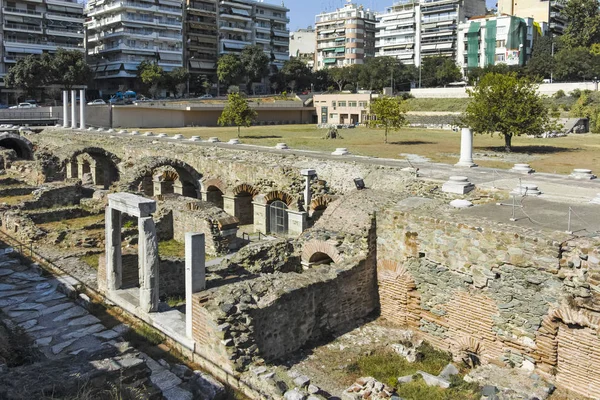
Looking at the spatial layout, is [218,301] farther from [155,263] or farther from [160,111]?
[160,111]

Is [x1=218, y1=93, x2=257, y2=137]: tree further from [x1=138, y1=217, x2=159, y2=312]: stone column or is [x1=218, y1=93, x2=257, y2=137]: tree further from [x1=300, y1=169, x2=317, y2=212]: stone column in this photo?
[x1=138, y1=217, x2=159, y2=312]: stone column

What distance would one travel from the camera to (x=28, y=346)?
916cm

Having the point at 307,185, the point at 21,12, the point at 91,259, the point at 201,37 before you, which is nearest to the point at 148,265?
the point at 91,259

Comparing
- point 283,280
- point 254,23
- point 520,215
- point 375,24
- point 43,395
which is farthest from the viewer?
point 375,24

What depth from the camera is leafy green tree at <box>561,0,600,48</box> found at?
275 feet

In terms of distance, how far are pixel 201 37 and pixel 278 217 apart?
73.3m

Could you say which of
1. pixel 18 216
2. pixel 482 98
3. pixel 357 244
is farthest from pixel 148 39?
pixel 357 244

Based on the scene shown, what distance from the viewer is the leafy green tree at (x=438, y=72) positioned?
82.7m

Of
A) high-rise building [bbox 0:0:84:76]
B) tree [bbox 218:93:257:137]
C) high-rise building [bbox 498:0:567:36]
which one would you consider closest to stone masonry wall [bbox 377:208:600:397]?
tree [bbox 218:93:257:137]

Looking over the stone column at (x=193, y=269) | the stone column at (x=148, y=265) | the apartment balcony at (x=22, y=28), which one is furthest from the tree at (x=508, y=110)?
the apartment balcony at (x=22, y=28)

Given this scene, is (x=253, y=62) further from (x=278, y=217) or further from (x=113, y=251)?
(x=113, y=251)

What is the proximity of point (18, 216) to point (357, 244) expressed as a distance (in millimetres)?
11585

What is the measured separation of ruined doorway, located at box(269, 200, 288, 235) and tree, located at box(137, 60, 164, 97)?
56899mm

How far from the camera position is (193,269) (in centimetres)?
964
